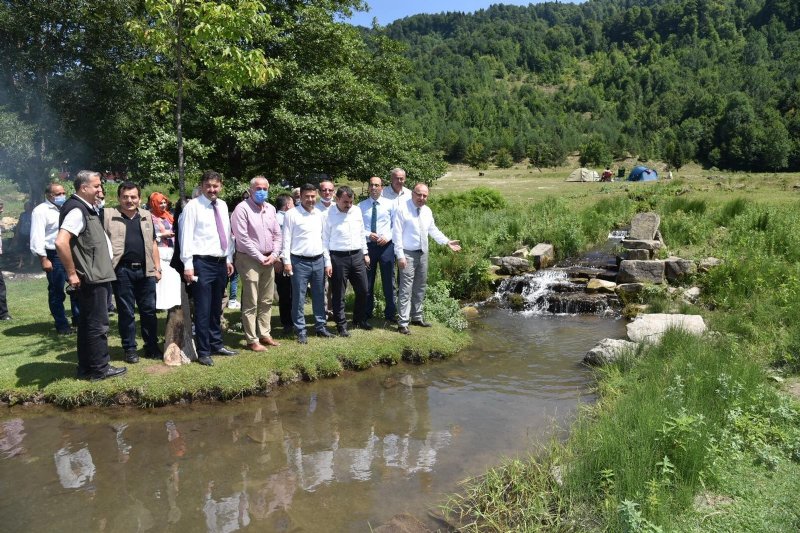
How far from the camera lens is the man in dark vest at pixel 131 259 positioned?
256 inches

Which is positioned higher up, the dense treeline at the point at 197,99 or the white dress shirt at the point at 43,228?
the dense treeline at the point at 197,99

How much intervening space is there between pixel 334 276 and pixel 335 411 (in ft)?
7.83

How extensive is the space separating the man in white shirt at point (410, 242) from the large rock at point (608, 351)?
2506mm

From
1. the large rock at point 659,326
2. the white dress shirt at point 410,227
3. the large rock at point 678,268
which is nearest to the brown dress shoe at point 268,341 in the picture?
the white dress shirt at point 410,227

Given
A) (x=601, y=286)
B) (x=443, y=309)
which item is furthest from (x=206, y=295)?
(x=601, y=286)

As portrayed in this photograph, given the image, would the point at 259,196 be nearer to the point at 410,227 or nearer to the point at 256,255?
the point at 256,255

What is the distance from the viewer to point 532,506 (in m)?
4.09

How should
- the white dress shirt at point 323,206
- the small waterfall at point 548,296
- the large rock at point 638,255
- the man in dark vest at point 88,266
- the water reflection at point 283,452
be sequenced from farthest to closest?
the large rock at point 638,255, the small waterfall at point 548,296, the white dress shirt at point 323,206, the man in dark vest at point 88,266, the water reflection at point 283,452

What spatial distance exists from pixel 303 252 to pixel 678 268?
8.42 meters

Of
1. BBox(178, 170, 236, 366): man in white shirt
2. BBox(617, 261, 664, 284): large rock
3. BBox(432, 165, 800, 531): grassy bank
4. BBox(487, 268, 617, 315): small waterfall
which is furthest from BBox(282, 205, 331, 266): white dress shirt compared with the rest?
BBox(617, 261, 664, 284): large rock

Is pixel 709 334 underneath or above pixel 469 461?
above

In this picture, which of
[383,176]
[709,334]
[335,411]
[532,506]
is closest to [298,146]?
[383,176]

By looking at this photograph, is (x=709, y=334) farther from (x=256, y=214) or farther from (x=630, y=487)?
(x=256, y=214)

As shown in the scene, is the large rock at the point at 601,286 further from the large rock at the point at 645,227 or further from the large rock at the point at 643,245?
the large rock at the point at 645,227
